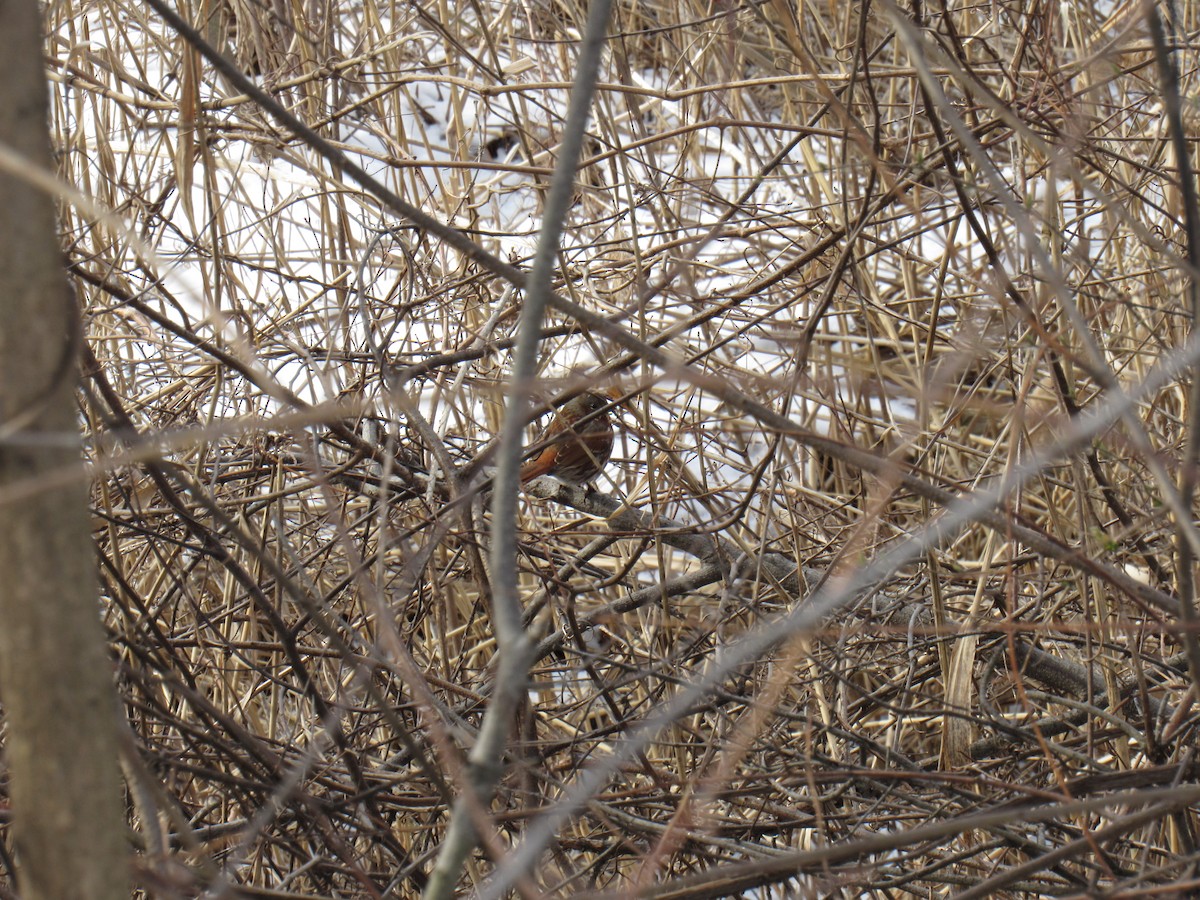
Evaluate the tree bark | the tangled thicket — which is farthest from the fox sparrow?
the tree bark

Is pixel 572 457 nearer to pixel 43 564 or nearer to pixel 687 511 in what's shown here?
pixel 687 511

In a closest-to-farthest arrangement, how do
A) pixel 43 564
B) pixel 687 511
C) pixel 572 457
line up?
1. pixel 43 564
2. pixel 687 511
3. pixel 572 457

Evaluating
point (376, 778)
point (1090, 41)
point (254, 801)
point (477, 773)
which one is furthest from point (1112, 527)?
point (477, 773)

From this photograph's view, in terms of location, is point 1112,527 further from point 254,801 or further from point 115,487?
point 115,487

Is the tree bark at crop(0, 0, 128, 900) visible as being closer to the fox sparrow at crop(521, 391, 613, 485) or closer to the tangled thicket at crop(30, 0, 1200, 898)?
the tangled thicket at crop(30, 0, 1200, 898)

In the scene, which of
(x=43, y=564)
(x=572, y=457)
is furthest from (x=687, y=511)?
(x=43, y=564)

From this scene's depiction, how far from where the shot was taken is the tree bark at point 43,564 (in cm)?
72

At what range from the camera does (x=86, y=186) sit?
2.62m

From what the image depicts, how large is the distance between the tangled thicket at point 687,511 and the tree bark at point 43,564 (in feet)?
0.20

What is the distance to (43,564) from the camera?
0.73 m

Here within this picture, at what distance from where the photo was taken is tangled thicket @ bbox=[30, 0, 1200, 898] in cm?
136

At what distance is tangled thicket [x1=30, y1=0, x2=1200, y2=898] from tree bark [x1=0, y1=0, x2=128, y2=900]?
62 mm

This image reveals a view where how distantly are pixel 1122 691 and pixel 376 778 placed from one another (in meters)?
1.46

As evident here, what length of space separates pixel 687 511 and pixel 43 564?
81.1 inches
